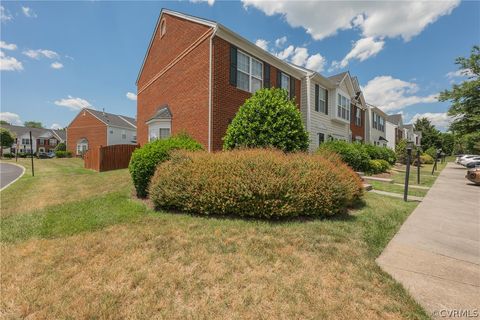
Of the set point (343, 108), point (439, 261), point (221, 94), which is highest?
point (343, 108)

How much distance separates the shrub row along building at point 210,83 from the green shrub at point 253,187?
4.51 metres

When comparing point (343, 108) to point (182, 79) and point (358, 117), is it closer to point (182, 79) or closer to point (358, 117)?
point (358, 117)

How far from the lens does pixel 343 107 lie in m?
18.9

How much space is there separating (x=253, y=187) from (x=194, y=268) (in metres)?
2.32

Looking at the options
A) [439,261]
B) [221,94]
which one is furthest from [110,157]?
[439,261]

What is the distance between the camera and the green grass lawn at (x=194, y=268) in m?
2.58

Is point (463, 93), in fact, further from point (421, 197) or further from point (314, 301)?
point (314, 301)

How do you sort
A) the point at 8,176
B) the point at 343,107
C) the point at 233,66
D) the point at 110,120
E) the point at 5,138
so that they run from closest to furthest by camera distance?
the point at 233,66
the point at 8,176
the point at 343,107
the point at 110,120
the point at 5,138

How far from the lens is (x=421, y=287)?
2986mm

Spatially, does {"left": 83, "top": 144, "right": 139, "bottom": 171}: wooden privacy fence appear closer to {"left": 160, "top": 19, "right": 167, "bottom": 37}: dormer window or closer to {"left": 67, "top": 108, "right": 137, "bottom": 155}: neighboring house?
{"left": 160, "top": 19, "right": 167, "bottom": 37}: dormer window

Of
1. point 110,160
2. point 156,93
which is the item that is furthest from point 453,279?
point 110,160

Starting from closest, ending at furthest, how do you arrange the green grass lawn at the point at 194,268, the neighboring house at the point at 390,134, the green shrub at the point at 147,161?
the green grass lawn at the point at 194,268, the green shrub at the point at 147,161, the neighboring house at the point at 390,134

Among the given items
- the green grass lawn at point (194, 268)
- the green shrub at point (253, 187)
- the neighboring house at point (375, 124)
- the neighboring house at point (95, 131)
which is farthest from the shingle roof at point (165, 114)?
the neighboring house at point (95, 131)

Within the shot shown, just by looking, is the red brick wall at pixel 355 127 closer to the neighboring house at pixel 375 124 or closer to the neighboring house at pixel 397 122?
the neighboring house at pixel 375 124
